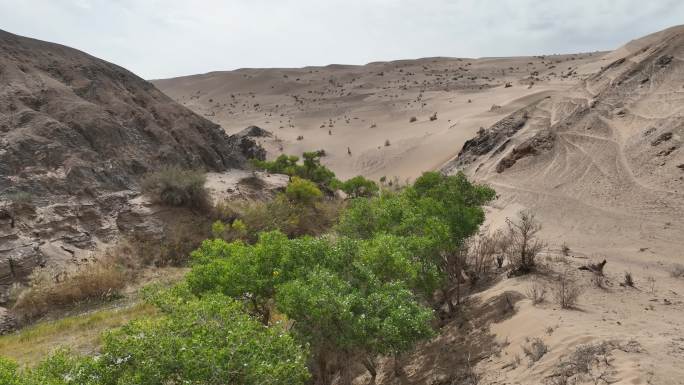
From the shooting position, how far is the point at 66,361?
18.1 feet

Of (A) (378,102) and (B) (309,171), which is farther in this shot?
(A) (378,102)

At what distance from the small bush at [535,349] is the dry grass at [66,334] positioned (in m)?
9.74

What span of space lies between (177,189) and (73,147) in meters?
5.73

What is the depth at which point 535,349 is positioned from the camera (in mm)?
8750

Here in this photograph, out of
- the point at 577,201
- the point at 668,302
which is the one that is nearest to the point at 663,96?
the point at 577,201

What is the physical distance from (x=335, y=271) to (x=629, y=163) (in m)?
16.9

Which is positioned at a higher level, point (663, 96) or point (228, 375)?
point (663, 96)

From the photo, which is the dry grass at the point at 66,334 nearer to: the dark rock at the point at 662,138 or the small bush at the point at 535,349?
the small bush at the point at 535,349

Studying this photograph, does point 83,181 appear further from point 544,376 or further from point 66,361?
point 544,376

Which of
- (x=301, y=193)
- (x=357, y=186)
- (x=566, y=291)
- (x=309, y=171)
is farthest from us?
(x=309, y=171)

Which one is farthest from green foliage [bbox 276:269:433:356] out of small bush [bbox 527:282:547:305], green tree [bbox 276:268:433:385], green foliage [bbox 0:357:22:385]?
small bush [bbox 527:282:547:305]

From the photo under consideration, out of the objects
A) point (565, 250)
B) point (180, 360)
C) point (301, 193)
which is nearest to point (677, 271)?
point (565, 250)

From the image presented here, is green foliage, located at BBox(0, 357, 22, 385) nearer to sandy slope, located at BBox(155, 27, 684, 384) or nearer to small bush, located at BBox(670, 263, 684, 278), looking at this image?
sandy slope, located at BBox(155, 27, 684, 384)

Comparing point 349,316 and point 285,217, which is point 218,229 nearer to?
point 285,217
